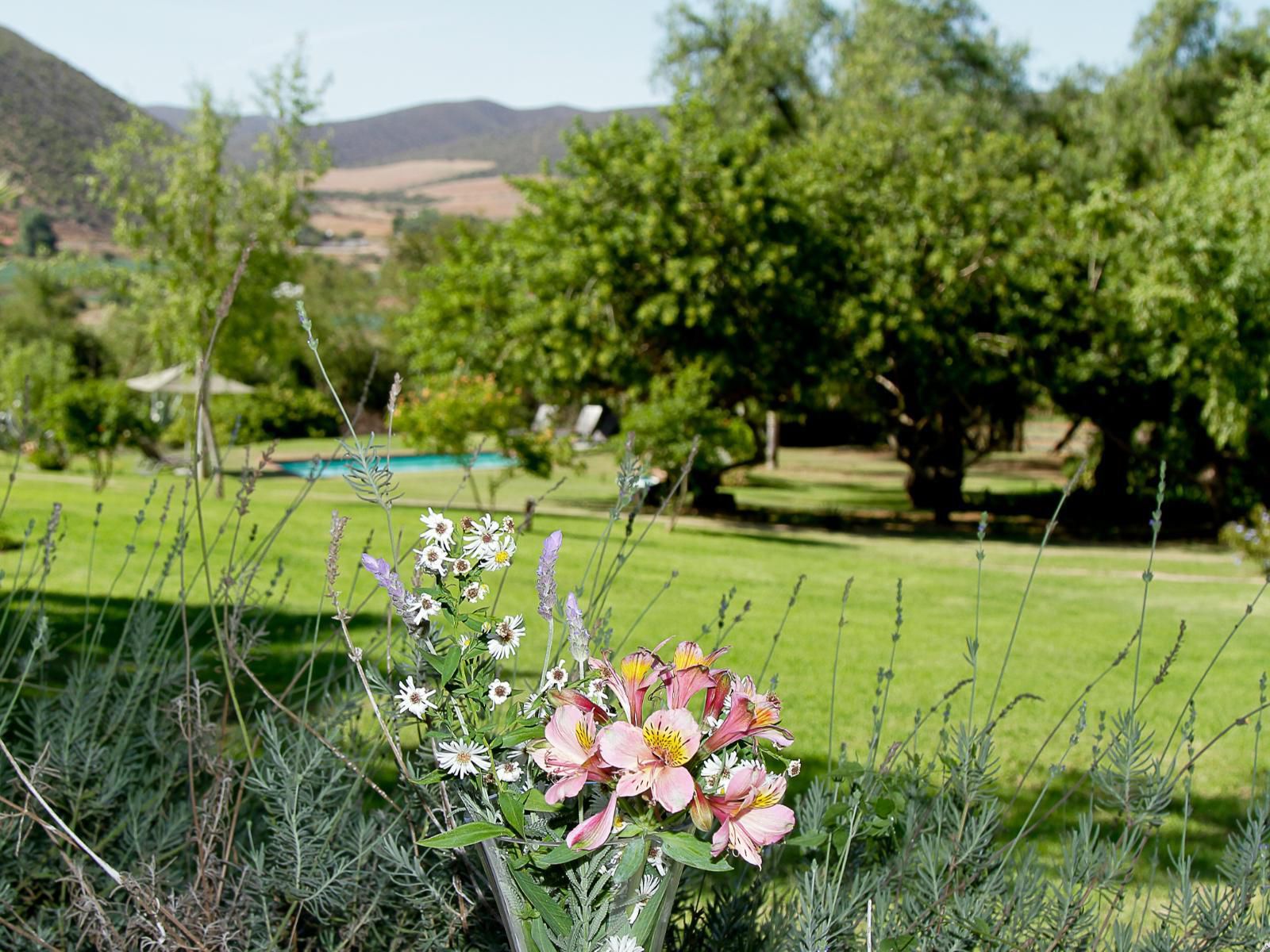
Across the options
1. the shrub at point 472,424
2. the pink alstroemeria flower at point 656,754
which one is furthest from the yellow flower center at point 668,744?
the shrub at point 472,424

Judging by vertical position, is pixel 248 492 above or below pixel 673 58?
below

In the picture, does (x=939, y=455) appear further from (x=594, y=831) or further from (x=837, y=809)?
(x=594, y=831)

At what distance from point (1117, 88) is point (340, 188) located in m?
83.0

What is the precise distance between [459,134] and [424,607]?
11869 cm

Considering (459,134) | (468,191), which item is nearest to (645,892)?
(468,191)

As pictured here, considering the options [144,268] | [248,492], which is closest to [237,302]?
[144,268]

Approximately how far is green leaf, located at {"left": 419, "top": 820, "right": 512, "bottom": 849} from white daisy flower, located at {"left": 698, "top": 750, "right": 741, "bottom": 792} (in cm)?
26

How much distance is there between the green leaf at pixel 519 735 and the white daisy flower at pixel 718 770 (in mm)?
222

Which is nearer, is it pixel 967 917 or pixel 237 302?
pixel 967 917

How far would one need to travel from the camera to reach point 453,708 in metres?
1.48

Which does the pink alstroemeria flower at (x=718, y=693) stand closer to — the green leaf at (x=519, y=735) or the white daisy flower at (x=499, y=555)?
the green leaf at (x=519, y=735)

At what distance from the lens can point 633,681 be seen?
140 centimetres

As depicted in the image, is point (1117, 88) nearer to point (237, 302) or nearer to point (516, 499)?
point (516, 499)

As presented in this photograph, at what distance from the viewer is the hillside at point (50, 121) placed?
144 ft
